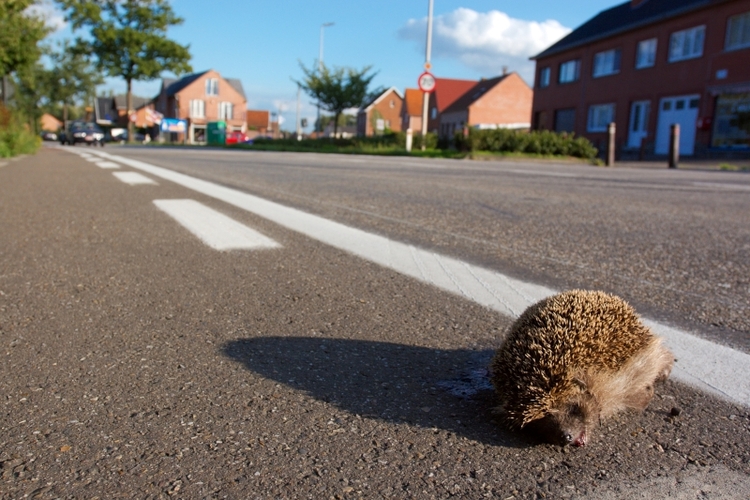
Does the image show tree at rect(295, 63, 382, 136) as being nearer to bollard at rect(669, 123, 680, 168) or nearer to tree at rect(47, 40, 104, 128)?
bollard at rect(669, 123, 680, 168)

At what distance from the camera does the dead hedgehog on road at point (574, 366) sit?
149 centimetres

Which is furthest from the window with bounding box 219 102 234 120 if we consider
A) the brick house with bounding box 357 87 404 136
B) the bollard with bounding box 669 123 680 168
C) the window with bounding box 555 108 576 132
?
the bollard with bounding box 669 123 680 168

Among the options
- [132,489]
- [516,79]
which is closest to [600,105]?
[516,79]

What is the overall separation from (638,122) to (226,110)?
195 ft

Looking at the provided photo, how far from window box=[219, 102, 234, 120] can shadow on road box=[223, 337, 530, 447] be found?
7931 cm

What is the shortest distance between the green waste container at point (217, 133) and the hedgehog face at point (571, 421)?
56027mm

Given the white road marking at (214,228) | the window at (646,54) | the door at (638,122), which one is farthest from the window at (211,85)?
the white road marking at (214,228)

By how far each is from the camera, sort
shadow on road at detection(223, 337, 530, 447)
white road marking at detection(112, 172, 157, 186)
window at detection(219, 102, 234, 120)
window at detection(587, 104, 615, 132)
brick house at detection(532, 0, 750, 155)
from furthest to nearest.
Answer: window at detection(219, 102, 234, 120), window at detection(587, 104, 615, 132), brick house at detection(532, 0, 750, 155), white road marking at detection(112, 172, 157, 186), shadow on road at detection(223, 337, 530, 447)

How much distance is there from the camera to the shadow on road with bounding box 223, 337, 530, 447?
1.64m

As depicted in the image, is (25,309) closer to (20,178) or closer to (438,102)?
(20,178)

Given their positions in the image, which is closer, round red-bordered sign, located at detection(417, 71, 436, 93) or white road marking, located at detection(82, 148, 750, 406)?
white road marking, located at detection(82, 148, 750, 406)

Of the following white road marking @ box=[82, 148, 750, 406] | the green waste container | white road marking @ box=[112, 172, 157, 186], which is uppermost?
the green waste container

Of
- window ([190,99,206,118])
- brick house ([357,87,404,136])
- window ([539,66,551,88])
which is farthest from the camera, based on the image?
brick house ([357,87,404,136])

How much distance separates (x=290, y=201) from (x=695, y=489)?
5.63 m
